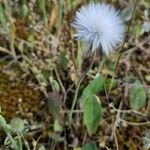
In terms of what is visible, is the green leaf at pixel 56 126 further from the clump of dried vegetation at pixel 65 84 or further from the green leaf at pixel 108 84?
the green leaf at pixel 108 84

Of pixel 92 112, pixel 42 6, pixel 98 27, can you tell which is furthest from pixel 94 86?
pixel 42 6

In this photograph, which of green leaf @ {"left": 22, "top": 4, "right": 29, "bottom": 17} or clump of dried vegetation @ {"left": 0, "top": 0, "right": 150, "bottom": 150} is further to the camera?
green leaf @ {"left": 22, "top": 4, "right": 29, "bottom": 17}

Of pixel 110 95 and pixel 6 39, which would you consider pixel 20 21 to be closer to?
pixel 6 39

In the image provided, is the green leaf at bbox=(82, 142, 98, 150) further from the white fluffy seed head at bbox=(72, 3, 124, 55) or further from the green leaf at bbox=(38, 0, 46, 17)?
the green leaf at bbox=(38, 0, 46, 17)

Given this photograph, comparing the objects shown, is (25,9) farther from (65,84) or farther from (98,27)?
(98,27)

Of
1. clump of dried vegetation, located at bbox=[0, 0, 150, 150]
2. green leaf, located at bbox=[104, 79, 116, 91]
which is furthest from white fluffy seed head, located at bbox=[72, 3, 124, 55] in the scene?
green leaf, located at bbox=[104, 79, 116, 91]

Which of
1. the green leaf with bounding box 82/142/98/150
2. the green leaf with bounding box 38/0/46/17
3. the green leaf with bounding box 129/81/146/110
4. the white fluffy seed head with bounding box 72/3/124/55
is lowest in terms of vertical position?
the green leaf with bounding box 82/142/98/150

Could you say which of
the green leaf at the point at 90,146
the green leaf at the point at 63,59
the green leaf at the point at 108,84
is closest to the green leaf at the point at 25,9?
the green leaf at the point at 63,59
